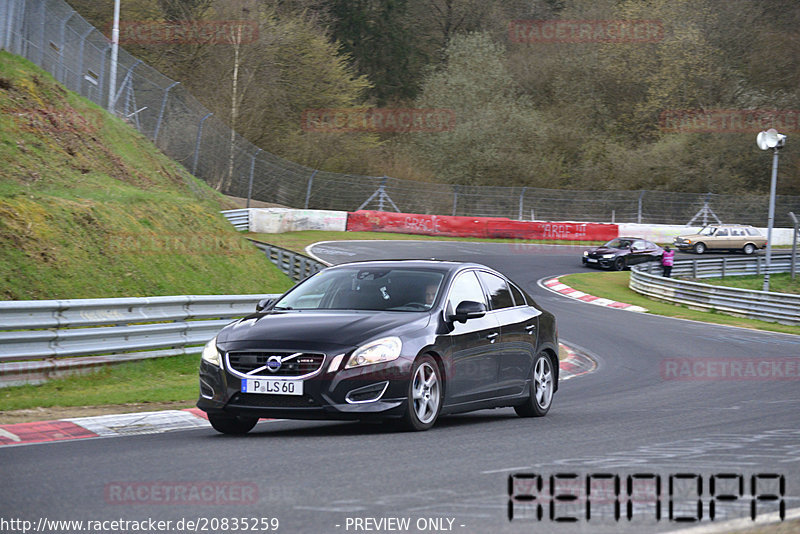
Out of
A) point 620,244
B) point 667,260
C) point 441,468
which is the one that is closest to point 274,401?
point 441,468

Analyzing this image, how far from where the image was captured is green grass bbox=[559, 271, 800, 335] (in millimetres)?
26000

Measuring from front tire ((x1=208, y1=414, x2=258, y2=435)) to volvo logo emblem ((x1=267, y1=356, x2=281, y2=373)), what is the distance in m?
0.68

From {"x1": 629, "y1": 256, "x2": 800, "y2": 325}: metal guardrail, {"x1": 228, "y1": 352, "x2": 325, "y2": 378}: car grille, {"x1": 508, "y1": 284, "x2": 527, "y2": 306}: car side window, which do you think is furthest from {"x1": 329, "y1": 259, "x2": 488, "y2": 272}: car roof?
{"x1": 629, "y1": 256, "x2": 800, "y2": 325}: metal guardrail

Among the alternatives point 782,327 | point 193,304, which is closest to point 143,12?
point 782,327

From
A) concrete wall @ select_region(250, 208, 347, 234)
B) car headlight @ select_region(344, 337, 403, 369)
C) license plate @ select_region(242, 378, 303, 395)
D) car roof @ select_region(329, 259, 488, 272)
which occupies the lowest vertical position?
license plate @ select_region(242, 378, 303, 395)

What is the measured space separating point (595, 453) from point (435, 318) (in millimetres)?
2026

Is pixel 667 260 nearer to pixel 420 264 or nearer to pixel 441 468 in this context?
pixel 420 264

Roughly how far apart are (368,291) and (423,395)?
128cm

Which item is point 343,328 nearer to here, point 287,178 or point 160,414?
point 160,414

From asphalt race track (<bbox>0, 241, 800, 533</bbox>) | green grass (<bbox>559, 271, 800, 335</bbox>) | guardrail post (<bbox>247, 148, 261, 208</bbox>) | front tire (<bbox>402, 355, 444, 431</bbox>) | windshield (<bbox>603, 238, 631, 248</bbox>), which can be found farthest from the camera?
guardrail post (<bbox>247, 148, 261, 208</bbox>)

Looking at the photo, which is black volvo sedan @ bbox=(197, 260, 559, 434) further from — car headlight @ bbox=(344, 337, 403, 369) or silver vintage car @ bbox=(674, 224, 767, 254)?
silver vintage car @ bbox=(674, 224, 767, 254)

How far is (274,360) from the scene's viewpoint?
7.70 metres

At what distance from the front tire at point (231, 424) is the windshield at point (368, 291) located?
3.80ft

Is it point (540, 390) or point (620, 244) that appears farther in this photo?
point (620, 244)
